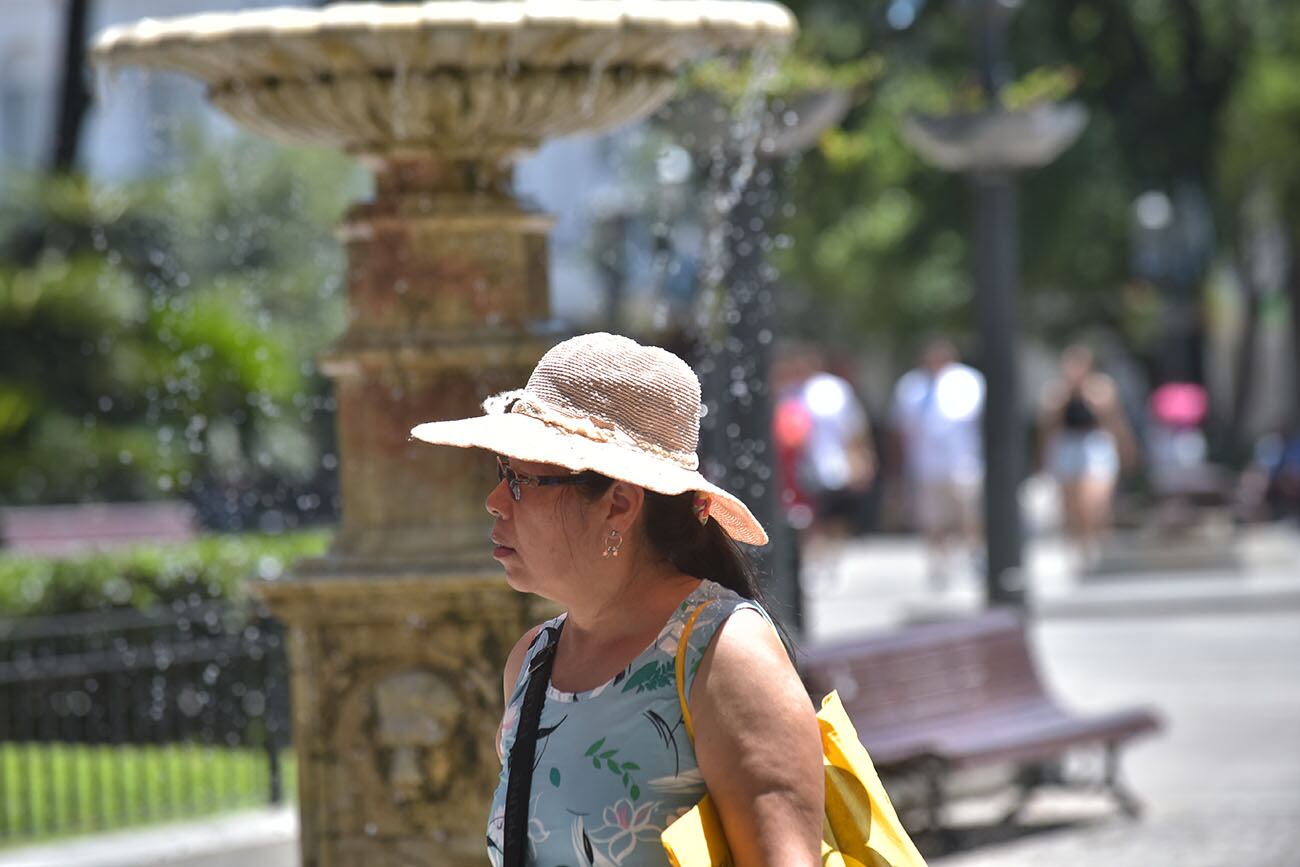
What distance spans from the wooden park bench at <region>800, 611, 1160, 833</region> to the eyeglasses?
435 centimetres

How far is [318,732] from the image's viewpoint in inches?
209

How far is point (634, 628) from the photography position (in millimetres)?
2826

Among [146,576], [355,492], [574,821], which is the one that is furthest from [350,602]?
[146,576]

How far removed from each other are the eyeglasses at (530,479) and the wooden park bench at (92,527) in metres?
11.7

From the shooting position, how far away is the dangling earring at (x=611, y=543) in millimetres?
2838

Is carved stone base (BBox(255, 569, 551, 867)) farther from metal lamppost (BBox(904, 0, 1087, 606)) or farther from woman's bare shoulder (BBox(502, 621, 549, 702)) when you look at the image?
metal lamppost (BBox(904, 0, 1087, 606))

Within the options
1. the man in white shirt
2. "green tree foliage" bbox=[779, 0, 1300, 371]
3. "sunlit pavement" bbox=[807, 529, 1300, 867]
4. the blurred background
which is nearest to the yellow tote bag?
the blurred background

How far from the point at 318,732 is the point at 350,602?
331mm

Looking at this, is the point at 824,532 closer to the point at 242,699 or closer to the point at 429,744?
the point at 242,699

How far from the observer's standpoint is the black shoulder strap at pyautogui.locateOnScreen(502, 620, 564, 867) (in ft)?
9.15

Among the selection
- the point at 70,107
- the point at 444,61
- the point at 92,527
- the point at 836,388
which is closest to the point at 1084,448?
the point at 836,388

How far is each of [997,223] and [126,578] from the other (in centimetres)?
468

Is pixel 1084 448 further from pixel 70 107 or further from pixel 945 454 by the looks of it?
pixel 70 107

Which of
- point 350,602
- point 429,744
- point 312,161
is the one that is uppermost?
point 312,161
